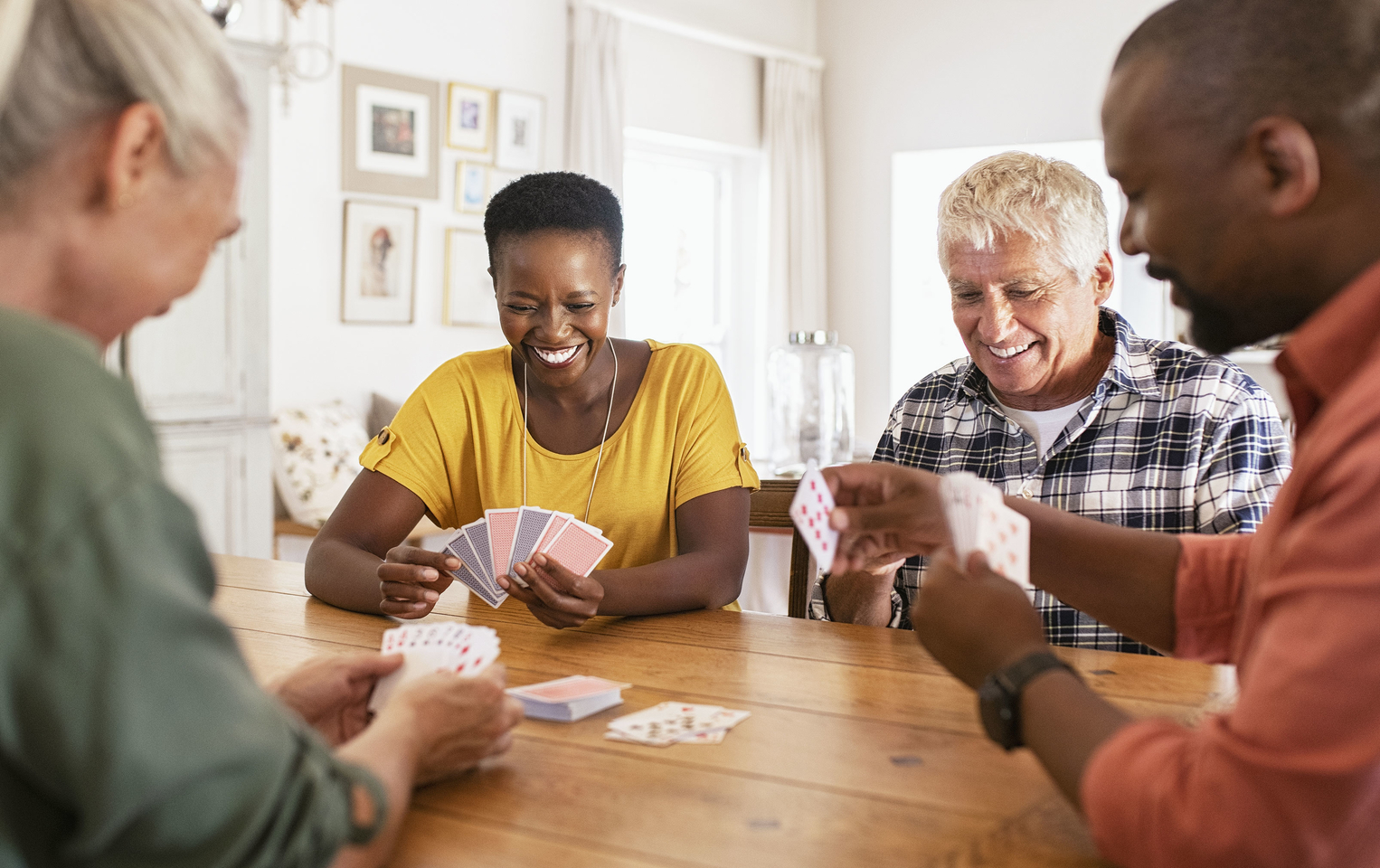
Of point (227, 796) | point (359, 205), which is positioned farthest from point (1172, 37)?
point (359, 205)

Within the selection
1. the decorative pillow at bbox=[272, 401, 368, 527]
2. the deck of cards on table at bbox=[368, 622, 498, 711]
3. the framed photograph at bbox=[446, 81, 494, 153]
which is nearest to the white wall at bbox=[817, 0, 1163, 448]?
the framed photograph at bbox=[446, 81, 494, 153]

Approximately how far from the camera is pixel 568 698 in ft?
4.44

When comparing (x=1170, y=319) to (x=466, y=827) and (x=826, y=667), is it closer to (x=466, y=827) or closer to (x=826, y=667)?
(x=826, y=667)

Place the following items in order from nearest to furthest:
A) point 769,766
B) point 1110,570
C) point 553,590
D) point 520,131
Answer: point 769,766 → point 1110,570 → point 553,590 → point 520,131

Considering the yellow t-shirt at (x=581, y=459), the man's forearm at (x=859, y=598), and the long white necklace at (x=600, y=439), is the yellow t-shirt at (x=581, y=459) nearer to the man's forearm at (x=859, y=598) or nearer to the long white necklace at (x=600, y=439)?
the long white necklace at (x=600, y=439)

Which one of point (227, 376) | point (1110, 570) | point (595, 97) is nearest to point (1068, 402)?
point (1110, 570)

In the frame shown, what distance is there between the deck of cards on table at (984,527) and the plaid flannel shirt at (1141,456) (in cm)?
67

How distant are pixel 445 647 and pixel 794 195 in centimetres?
672

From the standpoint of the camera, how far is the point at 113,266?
2.77ft

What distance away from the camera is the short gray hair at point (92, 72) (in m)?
0.77

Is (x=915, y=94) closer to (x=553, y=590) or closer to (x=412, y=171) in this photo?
(x=412, y=171)

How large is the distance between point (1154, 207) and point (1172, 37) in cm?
14

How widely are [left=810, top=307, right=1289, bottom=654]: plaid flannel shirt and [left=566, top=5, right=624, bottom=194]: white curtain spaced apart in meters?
4.59

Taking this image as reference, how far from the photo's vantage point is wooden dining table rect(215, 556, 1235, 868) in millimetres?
1001
